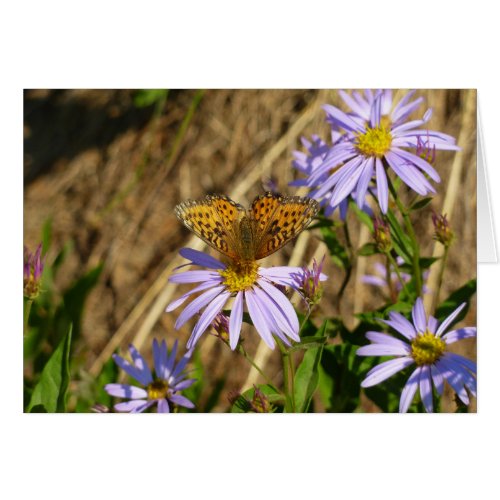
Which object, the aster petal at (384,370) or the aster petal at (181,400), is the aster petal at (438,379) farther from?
the aster petal at (181,400)

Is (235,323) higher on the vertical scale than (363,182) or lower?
lower

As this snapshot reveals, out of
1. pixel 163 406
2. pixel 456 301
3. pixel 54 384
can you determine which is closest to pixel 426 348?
pixel 456 301

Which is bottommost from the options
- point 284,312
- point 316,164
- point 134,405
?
point 134,405

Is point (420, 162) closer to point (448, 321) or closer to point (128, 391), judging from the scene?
point (448, 321)

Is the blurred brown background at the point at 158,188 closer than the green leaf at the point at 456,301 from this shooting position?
No

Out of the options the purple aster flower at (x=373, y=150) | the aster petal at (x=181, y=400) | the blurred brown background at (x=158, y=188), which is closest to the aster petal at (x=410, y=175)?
the purple aster flower at (x=373, y=150)

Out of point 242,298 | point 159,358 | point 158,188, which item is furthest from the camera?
point 158,188

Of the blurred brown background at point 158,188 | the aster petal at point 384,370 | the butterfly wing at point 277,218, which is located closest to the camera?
the butterfly wing at point 277,218
